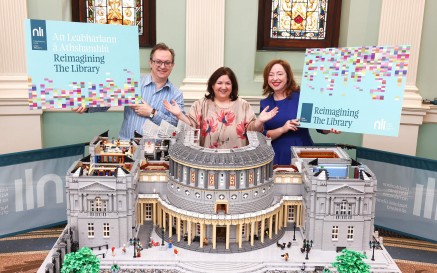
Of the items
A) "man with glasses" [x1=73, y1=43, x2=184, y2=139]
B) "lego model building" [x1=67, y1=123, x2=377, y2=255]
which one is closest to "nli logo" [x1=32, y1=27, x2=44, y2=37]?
"man with glasses" [x1=73, y1=43, x2=184, y2=139]

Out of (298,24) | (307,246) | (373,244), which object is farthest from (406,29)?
(307,246)

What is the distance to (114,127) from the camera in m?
14.6

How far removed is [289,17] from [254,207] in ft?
28.2

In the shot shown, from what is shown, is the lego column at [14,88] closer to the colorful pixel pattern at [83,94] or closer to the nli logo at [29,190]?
the nli logo at [29,190]

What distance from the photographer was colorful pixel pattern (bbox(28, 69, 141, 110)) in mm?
8961

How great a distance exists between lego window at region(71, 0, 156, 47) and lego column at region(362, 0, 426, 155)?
714cm

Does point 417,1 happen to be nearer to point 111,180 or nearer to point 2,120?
point 111,180

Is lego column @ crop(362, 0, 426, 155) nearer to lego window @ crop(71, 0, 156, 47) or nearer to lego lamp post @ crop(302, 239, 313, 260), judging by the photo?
lego lamp post @ crop(302, 239, 313, 260)

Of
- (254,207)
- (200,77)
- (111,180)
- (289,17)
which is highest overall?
(289,17)

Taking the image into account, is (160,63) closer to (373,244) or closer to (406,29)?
(373,244)

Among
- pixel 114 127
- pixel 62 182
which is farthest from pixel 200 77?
pixel 62 182

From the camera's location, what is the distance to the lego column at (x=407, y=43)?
13.6 metres

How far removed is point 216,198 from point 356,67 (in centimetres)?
391

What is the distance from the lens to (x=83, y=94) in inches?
370
